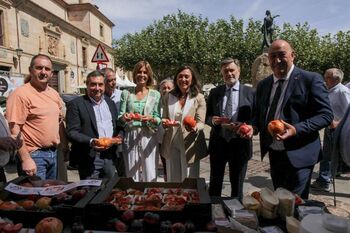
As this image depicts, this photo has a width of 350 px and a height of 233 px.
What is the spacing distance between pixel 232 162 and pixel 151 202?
2013 millimetres

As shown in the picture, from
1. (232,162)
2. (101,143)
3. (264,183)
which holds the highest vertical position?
(101,143)

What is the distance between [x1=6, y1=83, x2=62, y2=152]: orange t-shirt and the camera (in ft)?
9.88

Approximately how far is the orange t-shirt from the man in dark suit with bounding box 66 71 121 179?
18 cm

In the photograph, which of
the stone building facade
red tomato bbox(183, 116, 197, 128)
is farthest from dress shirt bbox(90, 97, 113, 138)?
the stone building facade

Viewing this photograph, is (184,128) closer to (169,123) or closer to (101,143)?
(169,123)

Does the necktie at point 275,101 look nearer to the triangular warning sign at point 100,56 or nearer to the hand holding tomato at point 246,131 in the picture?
the hand holding tomato at point 246,131

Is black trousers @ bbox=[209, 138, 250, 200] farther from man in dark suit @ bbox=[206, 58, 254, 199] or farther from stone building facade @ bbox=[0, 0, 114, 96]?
stone building facade @ bbox=[0, 0, 114, 96]

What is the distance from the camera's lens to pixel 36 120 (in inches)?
123

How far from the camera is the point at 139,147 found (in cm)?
395

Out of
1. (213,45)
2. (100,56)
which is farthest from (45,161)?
(213,45)

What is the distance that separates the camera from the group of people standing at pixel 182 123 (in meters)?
2.60

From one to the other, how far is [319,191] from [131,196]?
13.5ft

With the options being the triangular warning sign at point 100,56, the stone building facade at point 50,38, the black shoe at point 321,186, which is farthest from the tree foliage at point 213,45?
the black shoe at point 321,186

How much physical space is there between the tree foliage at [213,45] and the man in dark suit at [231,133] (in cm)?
2541
